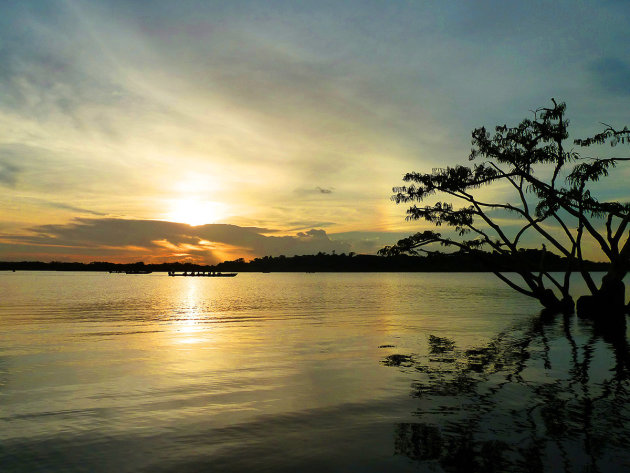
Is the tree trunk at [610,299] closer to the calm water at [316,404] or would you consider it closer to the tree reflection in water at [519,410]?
the calm water at [316,404]

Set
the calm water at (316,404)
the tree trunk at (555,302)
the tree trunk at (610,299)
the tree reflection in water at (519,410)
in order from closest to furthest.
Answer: the tree reflection in water at (519,410) < the calm water at (316,404) < the tree trunk at (610,299) < the tree trunk at (555,302)

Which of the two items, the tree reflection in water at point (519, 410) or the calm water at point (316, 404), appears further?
the calm water at point (316, 404)

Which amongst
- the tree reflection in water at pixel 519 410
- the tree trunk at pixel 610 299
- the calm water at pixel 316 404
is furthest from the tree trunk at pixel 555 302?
the tree reflection in water at pixel 519 410

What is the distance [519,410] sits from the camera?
37.6ft

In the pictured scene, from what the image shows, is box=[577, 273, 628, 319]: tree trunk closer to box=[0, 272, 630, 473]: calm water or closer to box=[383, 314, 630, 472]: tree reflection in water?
box=[0, 272, 630, 473]: calm water

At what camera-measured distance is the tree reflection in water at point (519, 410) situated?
339 inches

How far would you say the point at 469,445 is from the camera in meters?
9.18

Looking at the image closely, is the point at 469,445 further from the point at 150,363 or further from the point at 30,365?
the point at 30,365

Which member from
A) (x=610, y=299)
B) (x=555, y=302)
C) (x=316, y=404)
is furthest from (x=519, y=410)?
(x=555, y=302)

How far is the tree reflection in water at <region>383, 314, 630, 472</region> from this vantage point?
8617mm

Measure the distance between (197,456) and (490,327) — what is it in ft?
85.2

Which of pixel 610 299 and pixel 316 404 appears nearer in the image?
pixel 316 404

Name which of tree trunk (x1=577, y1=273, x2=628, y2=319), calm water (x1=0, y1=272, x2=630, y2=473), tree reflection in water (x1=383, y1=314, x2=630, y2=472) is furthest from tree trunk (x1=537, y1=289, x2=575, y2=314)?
tree reflection in water (x1=383, y1=314, x2=630, y2=472)

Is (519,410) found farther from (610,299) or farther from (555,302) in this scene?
(555,302)
